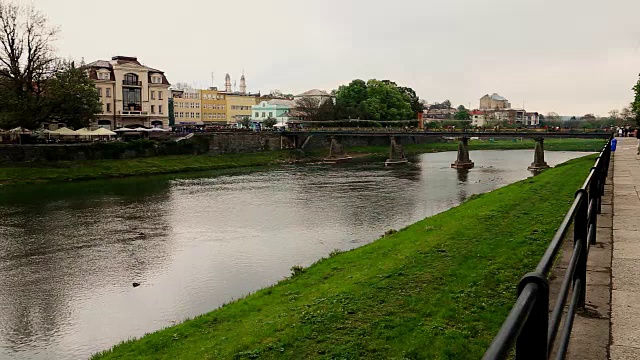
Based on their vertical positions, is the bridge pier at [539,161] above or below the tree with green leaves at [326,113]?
below

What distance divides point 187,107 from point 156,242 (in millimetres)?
103245

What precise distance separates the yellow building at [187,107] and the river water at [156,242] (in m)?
73.9

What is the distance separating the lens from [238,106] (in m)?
138

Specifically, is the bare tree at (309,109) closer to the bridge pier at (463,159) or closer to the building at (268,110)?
the building at (268,110)

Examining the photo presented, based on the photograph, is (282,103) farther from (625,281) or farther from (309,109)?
(625,281)

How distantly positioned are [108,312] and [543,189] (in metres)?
20.7

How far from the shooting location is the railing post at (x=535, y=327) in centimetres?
A: 209

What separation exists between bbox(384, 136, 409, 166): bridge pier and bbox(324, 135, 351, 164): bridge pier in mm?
7719

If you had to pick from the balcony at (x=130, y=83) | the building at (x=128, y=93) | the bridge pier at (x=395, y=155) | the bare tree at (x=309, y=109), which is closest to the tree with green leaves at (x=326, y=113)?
the bare tree at (x=309, y=109)

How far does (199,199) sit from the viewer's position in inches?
1566

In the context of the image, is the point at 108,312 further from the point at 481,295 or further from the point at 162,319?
the point at 481,295

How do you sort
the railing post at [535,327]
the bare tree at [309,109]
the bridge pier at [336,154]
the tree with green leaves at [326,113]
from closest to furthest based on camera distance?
the railing post at [535,327], the bridge pier at [336,154], the tree with green leaves at [326,113], the bare tree at [309,109]

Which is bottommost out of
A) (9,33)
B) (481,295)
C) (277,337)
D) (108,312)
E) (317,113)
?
(108,312)

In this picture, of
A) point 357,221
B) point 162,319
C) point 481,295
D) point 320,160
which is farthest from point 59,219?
point 320,160
